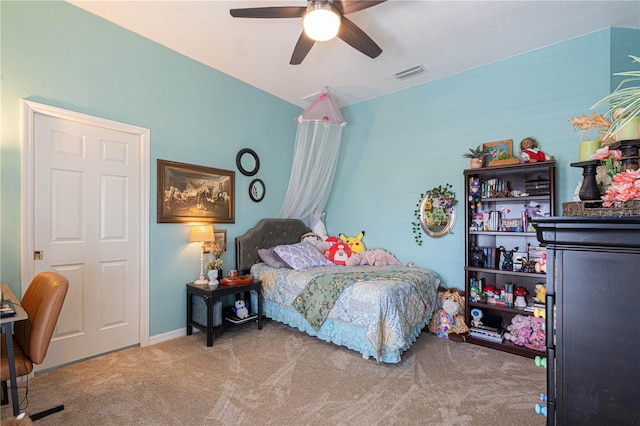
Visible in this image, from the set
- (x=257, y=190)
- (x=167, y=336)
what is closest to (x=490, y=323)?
(x=257, y=190)

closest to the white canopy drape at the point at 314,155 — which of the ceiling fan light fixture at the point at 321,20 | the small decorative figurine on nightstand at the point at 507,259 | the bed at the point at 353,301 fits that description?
the bed at the point at 353,301

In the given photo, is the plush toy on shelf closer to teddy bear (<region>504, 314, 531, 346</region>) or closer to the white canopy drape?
teddy bear (<region>504, 314, 531, 346</region>)

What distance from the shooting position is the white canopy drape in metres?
3.96

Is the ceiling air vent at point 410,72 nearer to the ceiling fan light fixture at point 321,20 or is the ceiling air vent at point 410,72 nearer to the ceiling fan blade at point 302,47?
the ceiling fan blade at point 302,47

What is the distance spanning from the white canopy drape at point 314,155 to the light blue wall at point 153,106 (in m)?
0.32

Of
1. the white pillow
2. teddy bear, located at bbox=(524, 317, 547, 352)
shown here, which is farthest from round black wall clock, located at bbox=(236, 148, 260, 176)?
teddy bear, located at bbox=(524, 317, 547, 352)

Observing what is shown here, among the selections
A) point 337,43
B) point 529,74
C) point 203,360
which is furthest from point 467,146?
point 203,360

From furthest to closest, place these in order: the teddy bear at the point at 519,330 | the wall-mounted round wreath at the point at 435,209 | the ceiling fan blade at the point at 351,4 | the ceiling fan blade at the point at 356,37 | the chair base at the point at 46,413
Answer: the wall-mounted round wreath at the point at 435,209
the teddy bear at the point at 519,330
the ceiling fan blade at the point at 356,37
the ceiling fan blade at the point at 351,4
the chair base at the point at 46,413

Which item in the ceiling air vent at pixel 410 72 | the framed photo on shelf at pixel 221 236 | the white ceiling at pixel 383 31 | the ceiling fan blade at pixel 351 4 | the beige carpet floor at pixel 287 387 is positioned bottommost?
the beige carpet floor at pixel 287 387

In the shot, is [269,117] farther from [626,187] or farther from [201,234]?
[626,187]

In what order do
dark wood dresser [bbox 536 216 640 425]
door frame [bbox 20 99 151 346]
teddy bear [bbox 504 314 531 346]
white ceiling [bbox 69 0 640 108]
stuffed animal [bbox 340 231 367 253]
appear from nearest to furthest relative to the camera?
dark wood dresser [bbox 536 216 640 425]
door frame [bbox 20 99 151 346]
white ceiling [bbox 69 0 640 108]
teddy bear [bbox 504 314 531 346]
stuffed animal [bbox 340 231 367 253]

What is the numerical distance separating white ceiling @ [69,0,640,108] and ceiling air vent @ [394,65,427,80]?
66 mm

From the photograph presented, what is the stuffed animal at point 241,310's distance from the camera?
11.4 ft

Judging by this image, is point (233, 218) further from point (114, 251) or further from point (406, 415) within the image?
point (406, 415)
